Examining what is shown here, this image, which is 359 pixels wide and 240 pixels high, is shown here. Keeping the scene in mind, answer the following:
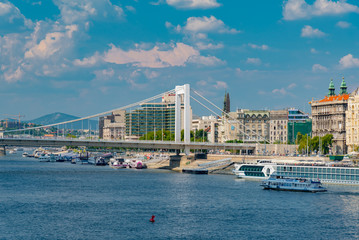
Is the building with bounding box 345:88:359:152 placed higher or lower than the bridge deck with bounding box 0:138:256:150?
higher

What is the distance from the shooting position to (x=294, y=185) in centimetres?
9794

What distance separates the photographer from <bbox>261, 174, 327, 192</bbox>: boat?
315ft

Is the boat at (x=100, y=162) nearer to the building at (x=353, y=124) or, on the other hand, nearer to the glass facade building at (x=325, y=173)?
the building at (x=353, y=124)

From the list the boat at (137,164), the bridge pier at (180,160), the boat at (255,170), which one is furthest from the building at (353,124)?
the boat at (137,164)

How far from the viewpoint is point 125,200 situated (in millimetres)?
85250

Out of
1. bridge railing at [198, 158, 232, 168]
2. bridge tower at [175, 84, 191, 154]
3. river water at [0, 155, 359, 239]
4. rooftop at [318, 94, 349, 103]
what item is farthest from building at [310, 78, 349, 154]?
river water at [0, 155, 359, 239]

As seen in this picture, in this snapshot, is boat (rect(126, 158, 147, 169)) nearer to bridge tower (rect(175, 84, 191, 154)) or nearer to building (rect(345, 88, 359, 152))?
bridge tower (rect(175, 84, 191, 154))

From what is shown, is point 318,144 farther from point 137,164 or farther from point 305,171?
point 305,171

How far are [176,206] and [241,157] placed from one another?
67615mm

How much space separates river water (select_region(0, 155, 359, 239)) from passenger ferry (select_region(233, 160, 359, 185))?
3024 millimetres

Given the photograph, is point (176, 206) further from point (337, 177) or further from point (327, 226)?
point (337, 177)

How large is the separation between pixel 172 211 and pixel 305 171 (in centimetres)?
4099

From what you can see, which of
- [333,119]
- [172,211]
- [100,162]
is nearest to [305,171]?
[172,211]

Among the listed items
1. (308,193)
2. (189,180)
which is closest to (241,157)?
(189,180)
